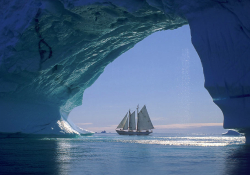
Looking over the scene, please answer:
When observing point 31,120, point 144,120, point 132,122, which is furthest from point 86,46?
point 132,122

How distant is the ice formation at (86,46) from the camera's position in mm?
11148

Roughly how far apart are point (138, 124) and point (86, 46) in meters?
45.6

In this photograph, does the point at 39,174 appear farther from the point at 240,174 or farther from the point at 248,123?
the point at 248,123

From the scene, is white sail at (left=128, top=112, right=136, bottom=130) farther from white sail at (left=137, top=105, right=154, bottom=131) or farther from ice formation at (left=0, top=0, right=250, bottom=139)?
ice formation at (left=0, top=0, right=250, bottom=139)

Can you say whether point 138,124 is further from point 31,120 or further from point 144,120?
point 31,120

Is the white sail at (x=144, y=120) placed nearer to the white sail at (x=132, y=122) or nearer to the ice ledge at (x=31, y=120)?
the white sail at (x=132, y=122)

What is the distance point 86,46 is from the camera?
59.0 ft

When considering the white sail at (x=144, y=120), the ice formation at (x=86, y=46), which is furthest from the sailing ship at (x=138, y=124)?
the ice formation at (x=86, y=46)

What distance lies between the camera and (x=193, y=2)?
12.4m

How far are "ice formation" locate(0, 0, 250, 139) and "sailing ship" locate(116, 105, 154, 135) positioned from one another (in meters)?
36.1

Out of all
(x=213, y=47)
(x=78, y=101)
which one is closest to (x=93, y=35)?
(x=213, y=47)

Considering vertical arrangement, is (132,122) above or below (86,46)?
below

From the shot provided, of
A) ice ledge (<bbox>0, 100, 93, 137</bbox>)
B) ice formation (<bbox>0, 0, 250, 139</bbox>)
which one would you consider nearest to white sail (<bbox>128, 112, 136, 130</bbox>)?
ice formation (<bbox>0, 0, 250, 139</bbox>)

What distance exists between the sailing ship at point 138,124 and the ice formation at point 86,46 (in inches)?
1421
